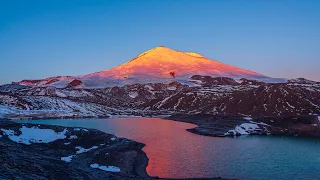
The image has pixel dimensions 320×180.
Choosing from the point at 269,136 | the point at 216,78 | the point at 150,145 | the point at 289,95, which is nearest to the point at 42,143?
the point at 150,145

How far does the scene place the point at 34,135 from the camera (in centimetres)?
3719

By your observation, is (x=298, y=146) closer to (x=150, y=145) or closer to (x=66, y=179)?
(x=150, y=145)

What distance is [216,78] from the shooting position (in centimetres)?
19325

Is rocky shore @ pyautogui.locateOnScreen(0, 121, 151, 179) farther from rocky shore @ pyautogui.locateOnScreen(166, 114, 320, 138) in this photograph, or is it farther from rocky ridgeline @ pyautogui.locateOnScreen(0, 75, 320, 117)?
rocky ridgeline @ pyautogui.locateOnScreen(0, 75, 320, 117)

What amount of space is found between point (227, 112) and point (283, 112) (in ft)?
50.3

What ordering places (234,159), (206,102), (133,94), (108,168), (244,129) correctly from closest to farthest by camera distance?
(108,168) → (234,159) → (244,129) → (206,102) → (133,94)

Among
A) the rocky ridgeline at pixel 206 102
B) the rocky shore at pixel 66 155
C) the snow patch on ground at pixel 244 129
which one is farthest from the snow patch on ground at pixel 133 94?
the rocky shore at pixel 66 155

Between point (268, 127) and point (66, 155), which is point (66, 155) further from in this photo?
point (268, 127)

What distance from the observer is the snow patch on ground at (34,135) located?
34.8 meters

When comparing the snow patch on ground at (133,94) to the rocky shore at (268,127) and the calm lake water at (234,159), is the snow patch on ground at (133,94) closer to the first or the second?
the rocky shore at (268,127)

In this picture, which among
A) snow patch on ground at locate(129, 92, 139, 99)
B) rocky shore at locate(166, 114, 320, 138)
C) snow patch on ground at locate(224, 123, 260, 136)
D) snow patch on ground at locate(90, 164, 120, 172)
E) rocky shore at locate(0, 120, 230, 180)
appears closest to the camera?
rocky shore at locate(0, 120, 230, 180)

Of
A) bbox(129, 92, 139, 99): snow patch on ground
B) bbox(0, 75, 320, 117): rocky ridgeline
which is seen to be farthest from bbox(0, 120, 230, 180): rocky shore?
bbox(129, 92, 139, 99): snow patch on ground

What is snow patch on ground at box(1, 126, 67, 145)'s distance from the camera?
3475cm

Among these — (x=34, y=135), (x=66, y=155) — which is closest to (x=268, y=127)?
(x=66, y=155)
